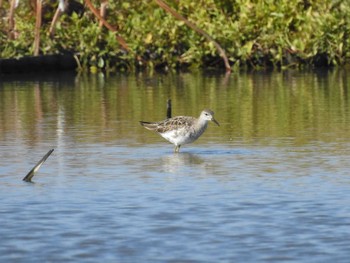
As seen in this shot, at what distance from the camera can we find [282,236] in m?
9.91

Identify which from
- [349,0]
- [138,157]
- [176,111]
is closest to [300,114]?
[176,111]

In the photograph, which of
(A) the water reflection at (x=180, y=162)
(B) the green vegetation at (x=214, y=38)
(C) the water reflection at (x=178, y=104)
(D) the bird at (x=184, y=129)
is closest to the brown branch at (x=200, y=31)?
(B) the green vegetation at (x=214, y=38)

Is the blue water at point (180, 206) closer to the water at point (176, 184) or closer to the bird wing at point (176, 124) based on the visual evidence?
the water at point (176, 184)

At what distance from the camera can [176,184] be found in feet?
41.6

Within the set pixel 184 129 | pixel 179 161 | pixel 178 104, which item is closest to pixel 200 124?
pixel 184 129

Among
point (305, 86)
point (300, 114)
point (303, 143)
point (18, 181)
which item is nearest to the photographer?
point (18, 181)

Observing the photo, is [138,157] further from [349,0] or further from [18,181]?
[349,0]

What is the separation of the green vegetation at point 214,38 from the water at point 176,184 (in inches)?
410

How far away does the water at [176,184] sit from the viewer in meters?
9.62

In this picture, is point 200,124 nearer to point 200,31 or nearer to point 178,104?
point 178,104

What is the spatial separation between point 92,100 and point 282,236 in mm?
14309

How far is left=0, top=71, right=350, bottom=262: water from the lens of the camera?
9.62 meters

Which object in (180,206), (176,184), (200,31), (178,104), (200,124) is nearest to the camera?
(180,206)

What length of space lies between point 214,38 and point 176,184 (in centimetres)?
2207
